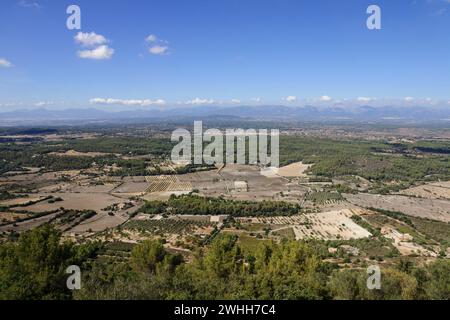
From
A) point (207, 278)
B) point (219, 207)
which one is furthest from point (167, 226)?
point (207, 278)

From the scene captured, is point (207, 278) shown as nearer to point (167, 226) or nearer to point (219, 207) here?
point (167, 226)

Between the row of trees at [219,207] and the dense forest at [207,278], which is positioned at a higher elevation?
the dense forest at [207,278]

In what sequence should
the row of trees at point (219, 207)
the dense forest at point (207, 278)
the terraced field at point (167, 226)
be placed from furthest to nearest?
the row of trees at point (219, 207) < the terraced field at point (167, 226) < the dense forest at point (207, 278)

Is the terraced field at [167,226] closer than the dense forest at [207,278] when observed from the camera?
No

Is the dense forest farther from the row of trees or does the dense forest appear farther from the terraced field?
the row of trees

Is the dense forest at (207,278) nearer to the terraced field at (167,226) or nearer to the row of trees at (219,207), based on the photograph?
the terraced field at (167,226)

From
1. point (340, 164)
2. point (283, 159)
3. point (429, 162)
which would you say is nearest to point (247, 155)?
point (283, 159)

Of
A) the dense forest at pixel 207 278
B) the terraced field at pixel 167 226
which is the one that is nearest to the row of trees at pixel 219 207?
the terraced field at pixel 167 226

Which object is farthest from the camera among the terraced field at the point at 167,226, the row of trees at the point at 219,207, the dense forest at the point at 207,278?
the row of trees at the point at 219,207
